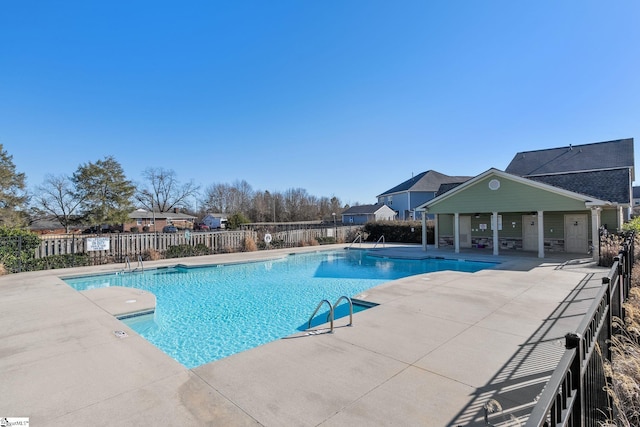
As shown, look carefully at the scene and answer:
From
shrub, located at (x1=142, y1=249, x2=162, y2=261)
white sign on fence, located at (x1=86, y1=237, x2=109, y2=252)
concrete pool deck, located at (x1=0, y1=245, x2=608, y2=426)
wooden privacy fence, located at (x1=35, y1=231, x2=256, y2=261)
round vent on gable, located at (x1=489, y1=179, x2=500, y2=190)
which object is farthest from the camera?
round vent on gable, located at (x1=489, y1=179, x2=500, y2=190)

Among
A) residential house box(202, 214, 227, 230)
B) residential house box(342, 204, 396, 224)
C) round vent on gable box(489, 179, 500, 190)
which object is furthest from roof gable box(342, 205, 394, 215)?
round vent on gable box(489, 179, 500, 190)

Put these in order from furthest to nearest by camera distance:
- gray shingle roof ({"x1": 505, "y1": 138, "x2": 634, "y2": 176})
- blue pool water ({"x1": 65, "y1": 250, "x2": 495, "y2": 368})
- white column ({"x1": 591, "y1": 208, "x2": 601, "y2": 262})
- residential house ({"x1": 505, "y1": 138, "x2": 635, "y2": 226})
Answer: gray shingle roof ({"x1": 505, "y1": 138, "x2": 634, "y2": 176})
residential house ({"x1": 505, "y1": 138, "x2": 635, "y2": 226})
white column ({"x1": 591, "y1": 208, "x2": 601, "y2": 262})
blue pool water ({"x1": 65, "y1": 250, "x2": 495, "y2": 368})

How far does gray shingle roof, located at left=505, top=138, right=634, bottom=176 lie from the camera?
21636mm

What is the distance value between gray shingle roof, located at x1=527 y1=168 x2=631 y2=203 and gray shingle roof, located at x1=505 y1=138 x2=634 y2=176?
287 inches

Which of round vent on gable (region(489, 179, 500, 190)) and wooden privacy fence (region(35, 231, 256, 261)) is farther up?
round vent on gable (region(489, 179, 500, 190))

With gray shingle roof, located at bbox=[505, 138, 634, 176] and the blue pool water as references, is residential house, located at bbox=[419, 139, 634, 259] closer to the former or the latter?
gray shingle roof, located at bbox=[505, 138, 634, 176]

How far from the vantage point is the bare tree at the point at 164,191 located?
5656 centimetres

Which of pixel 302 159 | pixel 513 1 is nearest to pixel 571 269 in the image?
pixel 513 1

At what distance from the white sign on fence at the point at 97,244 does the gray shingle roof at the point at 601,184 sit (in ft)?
75.4

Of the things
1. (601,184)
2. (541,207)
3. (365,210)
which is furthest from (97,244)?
(365,210)

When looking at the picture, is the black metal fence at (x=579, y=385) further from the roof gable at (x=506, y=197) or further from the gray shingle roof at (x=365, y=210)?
the gray shingle roof at (x=365, y=210)

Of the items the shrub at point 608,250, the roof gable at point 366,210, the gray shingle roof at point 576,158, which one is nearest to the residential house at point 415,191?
the roof gable at point 366,210

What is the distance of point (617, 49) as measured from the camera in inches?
452

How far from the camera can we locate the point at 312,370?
159 inches
